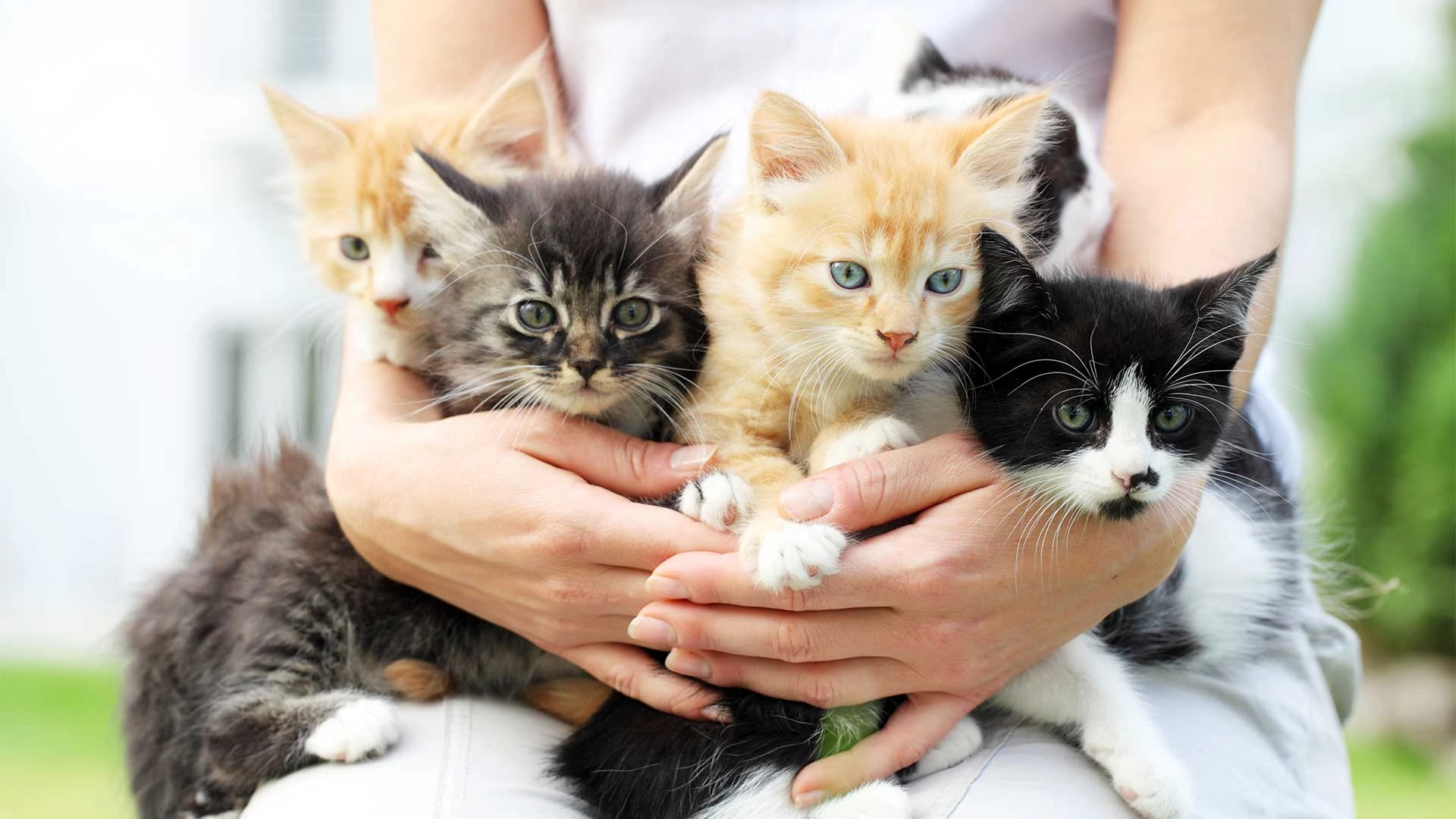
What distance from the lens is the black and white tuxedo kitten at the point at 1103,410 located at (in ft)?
4.17

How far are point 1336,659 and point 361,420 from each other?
148 centimetres

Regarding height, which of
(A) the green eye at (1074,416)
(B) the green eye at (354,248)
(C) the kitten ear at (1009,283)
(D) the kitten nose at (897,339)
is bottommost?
(B) the green eye at (354,248)

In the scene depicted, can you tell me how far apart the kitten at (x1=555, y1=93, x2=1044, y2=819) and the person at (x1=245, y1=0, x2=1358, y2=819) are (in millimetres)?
41

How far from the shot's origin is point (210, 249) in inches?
258

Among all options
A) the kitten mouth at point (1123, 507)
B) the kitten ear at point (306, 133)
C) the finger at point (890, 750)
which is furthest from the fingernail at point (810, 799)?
the kitten ear at point (306, 133)

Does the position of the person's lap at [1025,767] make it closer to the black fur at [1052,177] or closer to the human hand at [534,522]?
the human hand at [534,522]

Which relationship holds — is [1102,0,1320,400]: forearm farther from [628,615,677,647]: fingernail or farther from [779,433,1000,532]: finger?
[628,615,677,647]: fingernail

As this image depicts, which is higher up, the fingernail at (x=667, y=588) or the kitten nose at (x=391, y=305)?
the kitten nose at (x=391, y=305)

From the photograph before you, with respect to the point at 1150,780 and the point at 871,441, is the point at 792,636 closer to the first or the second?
the point at 871,441

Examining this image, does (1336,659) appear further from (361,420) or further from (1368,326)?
(1368,326)

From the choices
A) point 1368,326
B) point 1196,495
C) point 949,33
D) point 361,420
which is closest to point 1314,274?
point 1368,326

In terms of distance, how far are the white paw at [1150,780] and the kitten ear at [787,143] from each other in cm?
81

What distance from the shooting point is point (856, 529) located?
50.5 inches

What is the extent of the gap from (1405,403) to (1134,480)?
14.1 ft
